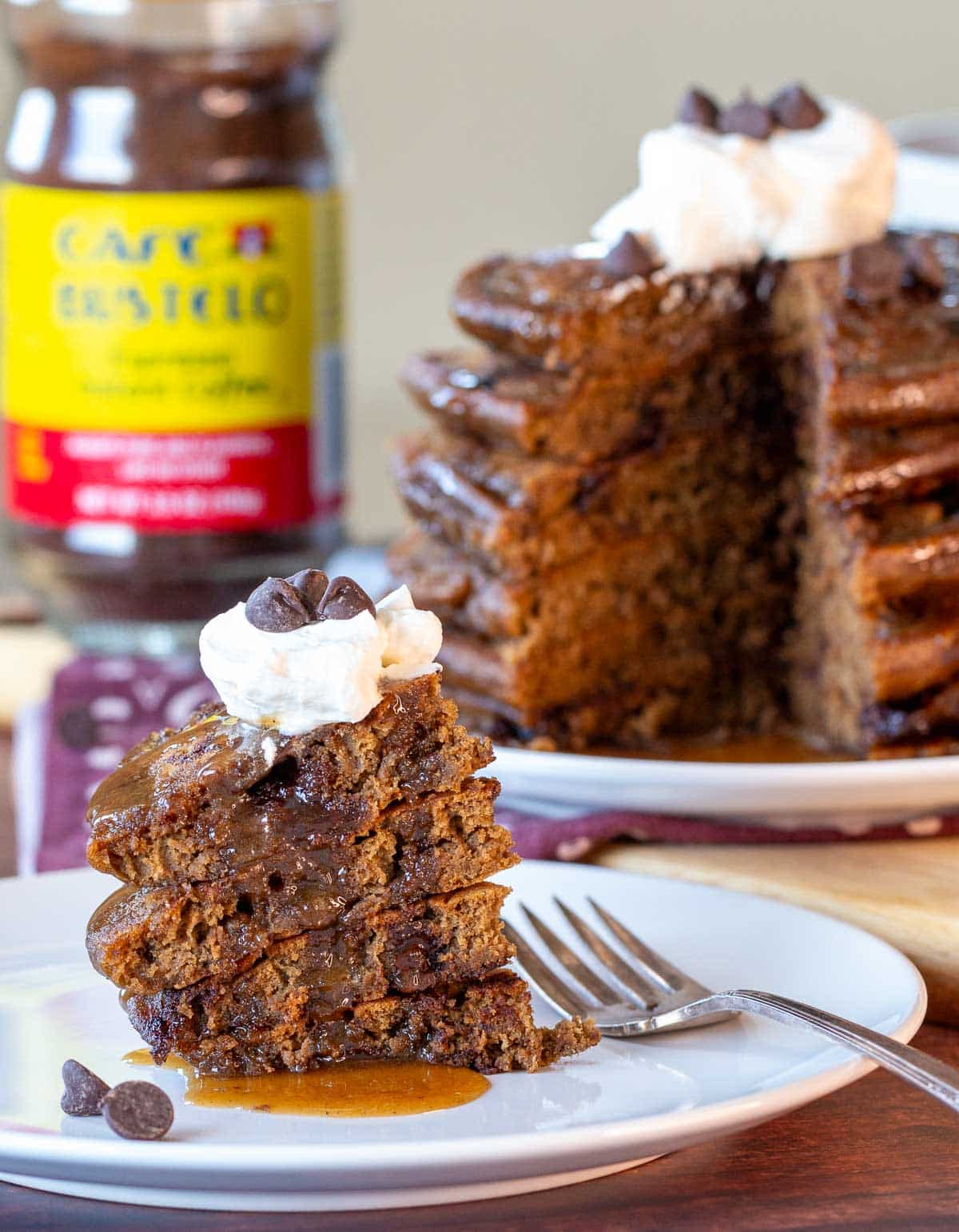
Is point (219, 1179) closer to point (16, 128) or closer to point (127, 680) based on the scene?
point (127, 680)

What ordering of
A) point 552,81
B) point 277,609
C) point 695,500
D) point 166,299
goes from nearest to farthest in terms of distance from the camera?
1. point 277,609
2. point 695,500
3. point 166,299
4. point 552,81

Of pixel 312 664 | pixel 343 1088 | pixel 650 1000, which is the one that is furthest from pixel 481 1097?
pixel 312 664

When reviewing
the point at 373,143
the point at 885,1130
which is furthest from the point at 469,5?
the point at 885,1130

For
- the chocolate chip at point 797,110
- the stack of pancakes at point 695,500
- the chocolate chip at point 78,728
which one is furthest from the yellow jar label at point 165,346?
the chocolate chip at point 797,110

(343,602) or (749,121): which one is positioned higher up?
(749,121)

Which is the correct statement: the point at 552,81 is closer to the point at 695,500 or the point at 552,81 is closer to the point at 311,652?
the point at 695,500

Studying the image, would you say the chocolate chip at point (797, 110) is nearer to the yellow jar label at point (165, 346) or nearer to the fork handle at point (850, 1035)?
the yellow jar label at point (165, 346)
